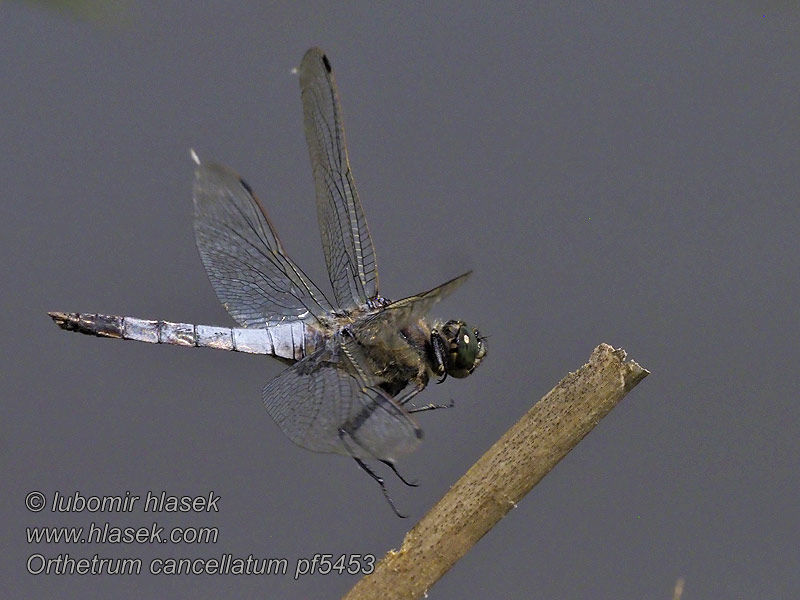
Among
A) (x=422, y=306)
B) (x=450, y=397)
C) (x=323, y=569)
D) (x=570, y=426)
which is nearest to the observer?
(x=570, y=426)

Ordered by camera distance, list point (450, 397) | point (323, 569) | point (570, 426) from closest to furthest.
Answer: point (570, 426) < point (323, 569) < point (450, 397)

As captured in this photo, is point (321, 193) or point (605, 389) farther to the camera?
point (321, 193)

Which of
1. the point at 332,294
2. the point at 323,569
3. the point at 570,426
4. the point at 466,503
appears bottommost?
the point at 323,569

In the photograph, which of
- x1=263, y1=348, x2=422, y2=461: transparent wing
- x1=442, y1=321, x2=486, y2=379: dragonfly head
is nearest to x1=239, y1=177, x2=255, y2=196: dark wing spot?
x1=263, y1=348, x2=422, y2=461: transparent wing

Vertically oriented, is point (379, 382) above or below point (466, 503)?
above

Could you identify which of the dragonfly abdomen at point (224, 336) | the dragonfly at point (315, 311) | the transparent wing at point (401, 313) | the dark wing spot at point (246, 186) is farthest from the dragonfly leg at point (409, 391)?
the dark wing spot at point (246, 186)

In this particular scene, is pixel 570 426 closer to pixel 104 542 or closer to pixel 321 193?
pixel 321 193

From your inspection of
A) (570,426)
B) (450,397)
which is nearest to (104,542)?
(450,397)
